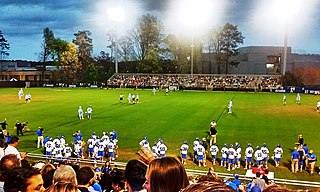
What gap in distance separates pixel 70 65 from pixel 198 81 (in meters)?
35.1

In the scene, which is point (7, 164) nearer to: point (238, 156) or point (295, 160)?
point (238, 156)

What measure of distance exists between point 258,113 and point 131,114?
13155mm

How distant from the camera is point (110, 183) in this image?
736 centimetres

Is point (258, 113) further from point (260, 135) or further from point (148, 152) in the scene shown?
point (148, 152)

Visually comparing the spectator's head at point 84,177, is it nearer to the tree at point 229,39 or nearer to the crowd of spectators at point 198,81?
the crowd of spectators at point 198,81

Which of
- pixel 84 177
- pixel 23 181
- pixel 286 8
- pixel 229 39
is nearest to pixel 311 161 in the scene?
pixel 84 177

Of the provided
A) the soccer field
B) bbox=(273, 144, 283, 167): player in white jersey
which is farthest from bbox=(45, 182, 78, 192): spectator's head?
bbox=(273, 144, 283, 167): player in white jersey

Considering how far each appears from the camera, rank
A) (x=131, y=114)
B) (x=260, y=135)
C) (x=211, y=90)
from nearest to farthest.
Answer: 1. (x=260, y=135)
2. (x=131, y=114)
3. (x=211, y=90)

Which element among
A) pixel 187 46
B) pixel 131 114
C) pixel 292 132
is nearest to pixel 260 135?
pixel 292 132

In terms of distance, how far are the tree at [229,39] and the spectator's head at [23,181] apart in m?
86.1

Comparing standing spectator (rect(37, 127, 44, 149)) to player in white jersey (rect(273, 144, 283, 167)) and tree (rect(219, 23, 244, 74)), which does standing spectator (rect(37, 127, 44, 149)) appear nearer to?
player in white jersey (rect(273, 144, 283, 167))

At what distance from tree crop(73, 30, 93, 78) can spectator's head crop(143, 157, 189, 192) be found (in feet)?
317

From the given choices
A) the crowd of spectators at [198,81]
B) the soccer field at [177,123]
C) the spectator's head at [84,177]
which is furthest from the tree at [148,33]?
the spectator's head at [84,177]

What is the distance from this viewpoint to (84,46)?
100 m
